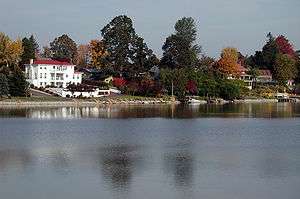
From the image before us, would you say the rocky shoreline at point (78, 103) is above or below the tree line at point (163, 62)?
below

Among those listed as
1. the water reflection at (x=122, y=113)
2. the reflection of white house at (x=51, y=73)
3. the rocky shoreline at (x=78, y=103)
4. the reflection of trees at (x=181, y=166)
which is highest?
the reflection of white house at (x=51, y=73)

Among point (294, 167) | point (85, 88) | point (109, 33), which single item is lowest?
point (294, 167)

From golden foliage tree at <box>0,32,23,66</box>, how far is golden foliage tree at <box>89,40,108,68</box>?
10.6m

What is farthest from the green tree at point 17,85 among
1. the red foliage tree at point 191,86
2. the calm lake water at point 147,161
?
the calm lake water at point 147,161

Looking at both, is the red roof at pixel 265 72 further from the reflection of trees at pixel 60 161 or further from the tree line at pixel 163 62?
the reflection of trees at pixel 60 161

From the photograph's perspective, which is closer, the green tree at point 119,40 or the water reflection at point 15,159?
the water reflection at point 15,159

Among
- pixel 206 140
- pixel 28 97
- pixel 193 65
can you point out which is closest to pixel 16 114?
pixel 28 97

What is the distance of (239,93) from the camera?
2724 inches

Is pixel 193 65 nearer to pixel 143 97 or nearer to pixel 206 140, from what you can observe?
pixel 143 97

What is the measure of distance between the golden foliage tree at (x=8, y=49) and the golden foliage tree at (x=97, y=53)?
10607 mm

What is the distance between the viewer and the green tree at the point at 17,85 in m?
51.4

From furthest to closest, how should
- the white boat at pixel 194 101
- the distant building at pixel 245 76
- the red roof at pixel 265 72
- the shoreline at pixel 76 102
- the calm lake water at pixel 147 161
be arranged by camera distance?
the red roof at pixel 265 72, the distant building at pixel 245 76, the white boat at pixel 194 101, the shoreline at pixel 76 102, the calm lake water at pixel 147 161

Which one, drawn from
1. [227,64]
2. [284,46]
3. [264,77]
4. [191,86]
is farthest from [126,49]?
[284,46]

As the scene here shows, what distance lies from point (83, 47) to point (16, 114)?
53.5 metres
